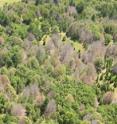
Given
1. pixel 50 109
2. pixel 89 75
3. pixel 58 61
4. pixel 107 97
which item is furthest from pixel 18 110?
pixel 89 75

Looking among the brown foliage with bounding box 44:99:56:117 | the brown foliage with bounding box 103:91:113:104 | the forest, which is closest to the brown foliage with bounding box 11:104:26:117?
the forest

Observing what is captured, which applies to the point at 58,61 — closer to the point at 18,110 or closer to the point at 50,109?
the point at 50,109

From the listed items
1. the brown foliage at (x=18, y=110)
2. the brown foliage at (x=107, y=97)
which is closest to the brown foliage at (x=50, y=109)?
the brown foliage at (x=18, y=110)

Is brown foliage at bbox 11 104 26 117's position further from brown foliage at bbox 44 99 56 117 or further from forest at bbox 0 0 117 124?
brown foliage at bbox 44 99 56 117

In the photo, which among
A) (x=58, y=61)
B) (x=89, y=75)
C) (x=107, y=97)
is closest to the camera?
(x=107, y=97)

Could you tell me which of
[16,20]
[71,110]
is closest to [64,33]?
[16,20]

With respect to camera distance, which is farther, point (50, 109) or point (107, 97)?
point (107, 97)

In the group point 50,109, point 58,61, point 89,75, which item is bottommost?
point 50,109

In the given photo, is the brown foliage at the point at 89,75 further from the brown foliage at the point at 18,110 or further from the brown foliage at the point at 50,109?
the brown foliage at the point at 18,110

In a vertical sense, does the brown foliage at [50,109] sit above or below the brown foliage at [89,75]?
below
